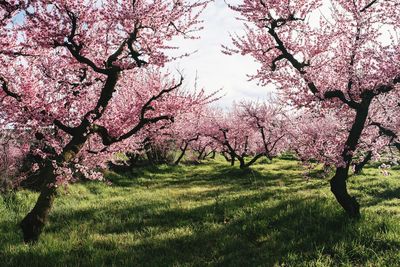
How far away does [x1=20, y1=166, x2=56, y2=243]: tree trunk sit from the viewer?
781cm

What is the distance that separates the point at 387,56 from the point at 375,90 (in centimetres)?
95

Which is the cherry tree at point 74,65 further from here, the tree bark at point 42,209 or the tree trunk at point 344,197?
the tree trunk at point 344,197

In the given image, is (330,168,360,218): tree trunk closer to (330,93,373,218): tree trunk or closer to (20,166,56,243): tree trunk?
(330,93,373,218): tree trunk

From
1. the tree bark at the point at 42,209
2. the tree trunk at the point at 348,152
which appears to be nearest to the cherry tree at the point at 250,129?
the tree trunk at the point at 348,152

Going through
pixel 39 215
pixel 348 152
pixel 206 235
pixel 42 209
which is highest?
pixel 348 152

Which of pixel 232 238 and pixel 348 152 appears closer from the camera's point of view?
pixel 232 238

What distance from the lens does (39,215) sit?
7.90 meters

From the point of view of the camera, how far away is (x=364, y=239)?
6.96 m

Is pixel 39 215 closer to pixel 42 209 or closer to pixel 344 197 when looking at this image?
pixel 42 209

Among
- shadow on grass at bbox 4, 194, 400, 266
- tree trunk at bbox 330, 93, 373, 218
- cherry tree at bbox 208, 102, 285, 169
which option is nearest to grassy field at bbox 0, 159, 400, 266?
shadow on grass at bbox 4, 194, 400, 266

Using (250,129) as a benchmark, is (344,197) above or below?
below

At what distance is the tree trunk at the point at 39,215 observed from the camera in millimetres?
7809

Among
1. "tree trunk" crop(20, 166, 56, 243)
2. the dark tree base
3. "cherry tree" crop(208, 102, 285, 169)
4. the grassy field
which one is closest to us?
the grassy field

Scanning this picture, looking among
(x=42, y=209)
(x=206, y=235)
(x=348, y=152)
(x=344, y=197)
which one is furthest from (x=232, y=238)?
(x=42, y=209)
